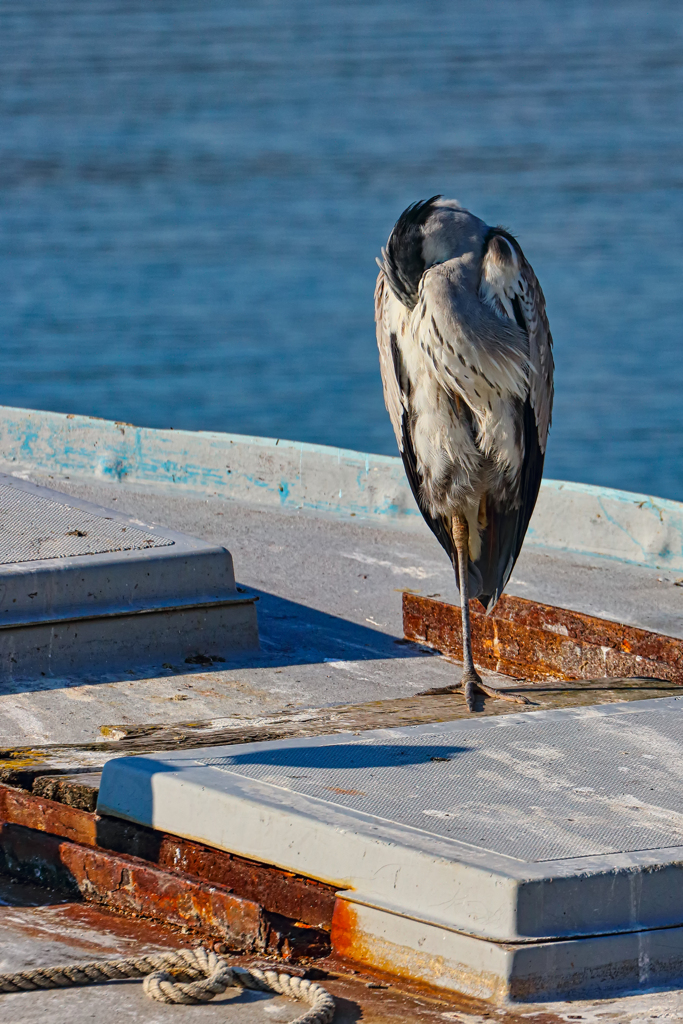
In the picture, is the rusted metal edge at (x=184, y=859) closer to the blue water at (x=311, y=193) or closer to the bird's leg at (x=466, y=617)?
the bird's leg at (x=466, y=617)

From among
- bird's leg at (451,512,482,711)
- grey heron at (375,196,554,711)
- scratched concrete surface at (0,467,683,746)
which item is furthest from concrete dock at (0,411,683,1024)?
grey heron at (375,196,554,711)

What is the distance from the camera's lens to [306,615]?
528 centimetres

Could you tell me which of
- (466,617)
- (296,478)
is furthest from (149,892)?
(296,478)

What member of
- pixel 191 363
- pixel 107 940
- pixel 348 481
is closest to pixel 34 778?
pixel 107 940

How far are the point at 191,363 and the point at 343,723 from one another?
17.3 m

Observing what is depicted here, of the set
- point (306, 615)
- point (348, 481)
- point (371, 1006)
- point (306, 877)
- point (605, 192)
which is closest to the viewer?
point (371, 1006)

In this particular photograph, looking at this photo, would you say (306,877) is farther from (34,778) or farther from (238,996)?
(34,778)

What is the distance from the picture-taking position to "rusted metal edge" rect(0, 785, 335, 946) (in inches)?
107

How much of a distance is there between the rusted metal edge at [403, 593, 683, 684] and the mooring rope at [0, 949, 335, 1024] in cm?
210

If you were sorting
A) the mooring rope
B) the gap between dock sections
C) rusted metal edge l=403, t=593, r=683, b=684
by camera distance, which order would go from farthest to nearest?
the gap between dock sections
rusted metal edge l=403, t=593, r=683, b=684
the mooring rope

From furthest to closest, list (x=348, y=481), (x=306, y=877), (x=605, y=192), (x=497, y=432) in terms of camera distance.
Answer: (x=605, y=192) < (x=348, y=481) < (x=497, y=432) < (x=306, y=877)

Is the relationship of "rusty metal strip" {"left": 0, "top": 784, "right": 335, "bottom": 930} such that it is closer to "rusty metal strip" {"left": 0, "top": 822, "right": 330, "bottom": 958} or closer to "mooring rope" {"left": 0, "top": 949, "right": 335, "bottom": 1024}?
"rusty metal strip" {"left": 0, "top": 822, "right": 330, "bottom": 958}

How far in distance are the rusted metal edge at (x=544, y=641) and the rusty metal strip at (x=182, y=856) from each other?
190cm

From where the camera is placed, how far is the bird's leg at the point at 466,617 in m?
4.02
